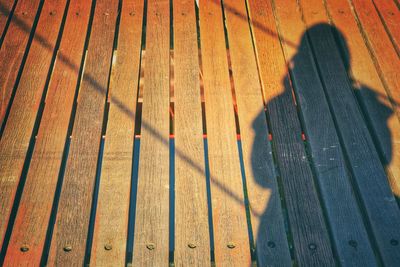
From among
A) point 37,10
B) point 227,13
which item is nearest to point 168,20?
point 227,13

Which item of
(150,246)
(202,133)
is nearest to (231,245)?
(150,246)

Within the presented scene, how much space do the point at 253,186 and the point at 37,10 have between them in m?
1.84

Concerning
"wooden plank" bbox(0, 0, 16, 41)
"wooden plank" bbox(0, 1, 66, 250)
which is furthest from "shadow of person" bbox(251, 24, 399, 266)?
"wooden plank" bbox(0, 0, 16, 41)

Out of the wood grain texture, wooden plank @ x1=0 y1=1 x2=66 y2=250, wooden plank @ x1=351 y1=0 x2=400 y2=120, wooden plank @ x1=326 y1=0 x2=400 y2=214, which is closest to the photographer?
wooden plank @ x1=0 y1=1 x2=66 y2=250

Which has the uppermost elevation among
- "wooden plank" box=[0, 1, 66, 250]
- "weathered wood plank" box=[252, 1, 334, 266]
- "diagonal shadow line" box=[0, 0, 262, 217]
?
"weathered wood plank" box=[252, 1, 334, 266]

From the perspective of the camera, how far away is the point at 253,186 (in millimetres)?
1736

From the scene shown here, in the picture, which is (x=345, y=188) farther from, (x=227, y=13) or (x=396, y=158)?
(x=227, y=13)

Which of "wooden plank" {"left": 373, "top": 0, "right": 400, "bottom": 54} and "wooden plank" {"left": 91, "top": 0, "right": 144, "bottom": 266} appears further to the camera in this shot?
"wooden plank" {"left": 373, "top": 0, "right": 400, "bottom": 54}

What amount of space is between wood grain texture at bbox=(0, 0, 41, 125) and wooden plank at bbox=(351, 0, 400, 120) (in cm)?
195

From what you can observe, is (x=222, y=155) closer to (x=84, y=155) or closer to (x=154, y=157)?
(x=154, y=157)

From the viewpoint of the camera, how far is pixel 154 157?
1.82 m

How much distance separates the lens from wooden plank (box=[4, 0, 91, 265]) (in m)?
1.55

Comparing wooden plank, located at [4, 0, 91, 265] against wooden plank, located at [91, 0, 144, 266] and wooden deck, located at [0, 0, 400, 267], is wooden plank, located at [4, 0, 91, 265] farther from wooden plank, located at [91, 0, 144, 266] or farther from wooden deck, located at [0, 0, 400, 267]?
wooden plank, located at [91, 0, 144, 266]

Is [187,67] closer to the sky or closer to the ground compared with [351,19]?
closer to the ground
